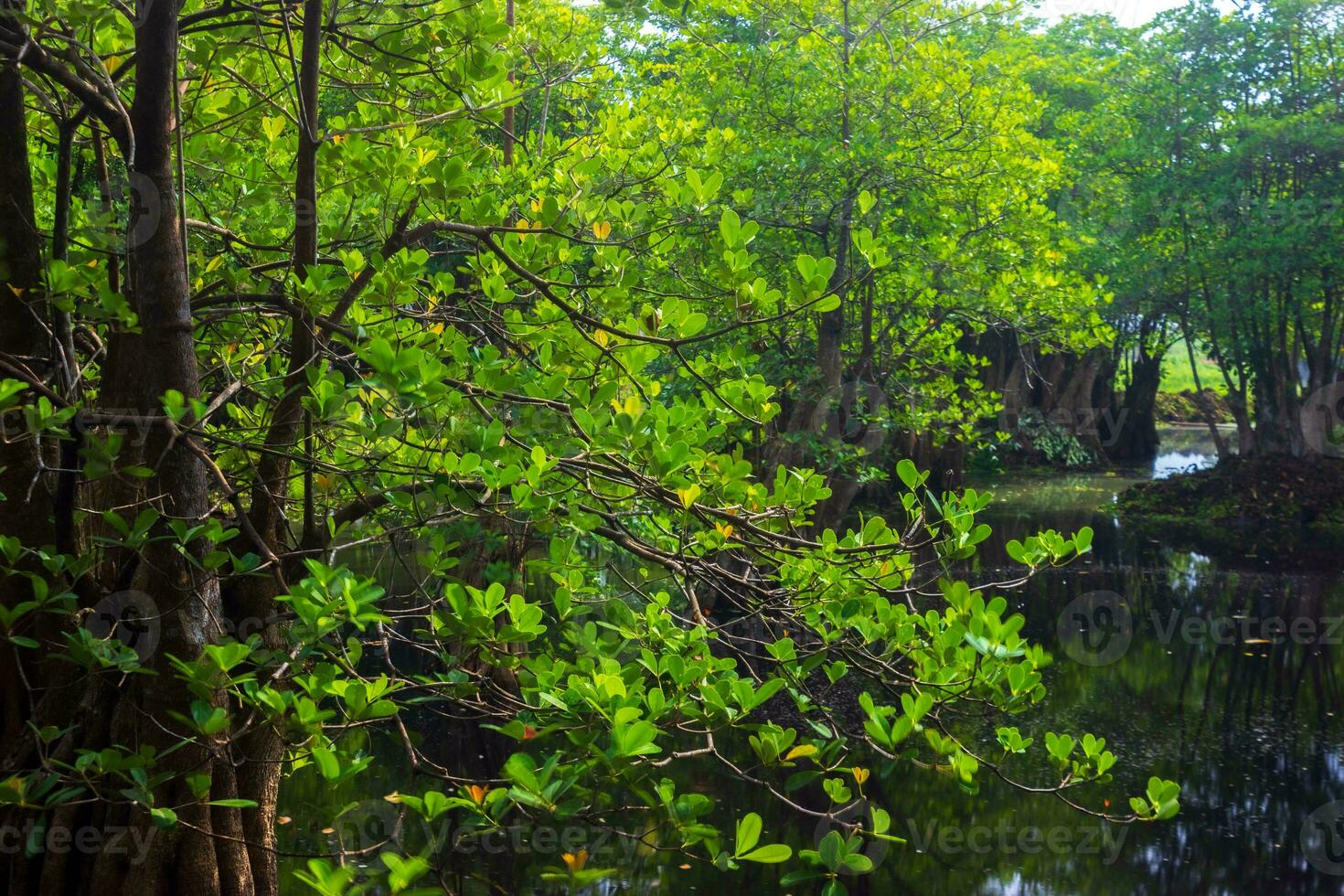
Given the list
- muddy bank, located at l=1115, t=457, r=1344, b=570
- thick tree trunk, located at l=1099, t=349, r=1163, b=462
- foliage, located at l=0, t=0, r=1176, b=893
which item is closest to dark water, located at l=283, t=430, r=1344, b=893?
foliage, located at l=0, t=0, r=1176, b=893

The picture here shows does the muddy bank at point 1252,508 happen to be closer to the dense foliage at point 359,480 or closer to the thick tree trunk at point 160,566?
the dense foliage at point 359,480

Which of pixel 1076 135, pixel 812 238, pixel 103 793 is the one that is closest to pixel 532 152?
pixel 812 238

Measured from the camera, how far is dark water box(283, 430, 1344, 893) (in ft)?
25.9

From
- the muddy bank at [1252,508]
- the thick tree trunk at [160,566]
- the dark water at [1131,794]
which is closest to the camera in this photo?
the thick tree trunk at [160,566]

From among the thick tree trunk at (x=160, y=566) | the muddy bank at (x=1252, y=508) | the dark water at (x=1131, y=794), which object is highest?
the thick tree trunk at (x=160, y=566)

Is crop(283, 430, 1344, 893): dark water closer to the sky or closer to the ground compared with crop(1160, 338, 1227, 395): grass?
closer to the ground

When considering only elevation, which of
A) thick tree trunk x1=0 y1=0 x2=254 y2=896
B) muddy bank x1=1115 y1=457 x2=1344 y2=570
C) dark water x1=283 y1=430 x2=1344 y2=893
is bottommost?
dark water x1=283 y1=430 x2=1344 y2=893

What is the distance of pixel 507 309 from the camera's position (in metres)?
4.07

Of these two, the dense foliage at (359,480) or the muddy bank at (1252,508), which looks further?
the muddy bank at (1252,508)

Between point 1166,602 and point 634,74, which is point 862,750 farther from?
point 634,74

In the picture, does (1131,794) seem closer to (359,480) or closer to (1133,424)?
(359,480)

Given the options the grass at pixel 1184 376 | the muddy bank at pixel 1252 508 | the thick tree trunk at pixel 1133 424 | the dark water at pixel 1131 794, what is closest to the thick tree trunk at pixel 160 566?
the dark water at pixel 1131 794

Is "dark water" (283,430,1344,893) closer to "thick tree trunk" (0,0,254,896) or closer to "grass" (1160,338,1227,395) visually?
"thick tree trunk" (0,0,254,896)

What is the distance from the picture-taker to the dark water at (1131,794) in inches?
311
